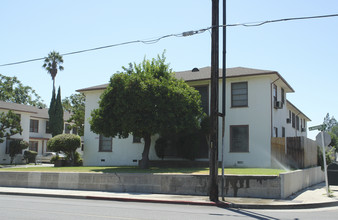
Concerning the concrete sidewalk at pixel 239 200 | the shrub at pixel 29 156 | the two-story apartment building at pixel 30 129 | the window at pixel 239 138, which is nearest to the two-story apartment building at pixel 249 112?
the window at pixel 239 138

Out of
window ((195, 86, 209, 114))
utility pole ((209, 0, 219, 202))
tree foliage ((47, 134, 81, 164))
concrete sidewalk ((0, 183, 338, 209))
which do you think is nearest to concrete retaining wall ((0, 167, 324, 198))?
concrete sidewalk ((0, 183, 338, 209))

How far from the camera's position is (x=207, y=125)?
2264cm

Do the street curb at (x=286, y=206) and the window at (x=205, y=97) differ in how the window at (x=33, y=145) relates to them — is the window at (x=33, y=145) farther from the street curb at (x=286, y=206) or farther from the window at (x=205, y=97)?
the street curb at (x=286, y=206)

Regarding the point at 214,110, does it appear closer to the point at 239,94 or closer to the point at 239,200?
the point at 239,200

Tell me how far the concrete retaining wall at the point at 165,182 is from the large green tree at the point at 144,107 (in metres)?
3.97

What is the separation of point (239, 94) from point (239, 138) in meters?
3.02

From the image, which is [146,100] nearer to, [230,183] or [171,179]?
[171,179]

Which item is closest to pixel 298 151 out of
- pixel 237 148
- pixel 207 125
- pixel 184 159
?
pixel 237 148

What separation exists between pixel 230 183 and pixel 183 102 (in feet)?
23.6

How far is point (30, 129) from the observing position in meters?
46.5

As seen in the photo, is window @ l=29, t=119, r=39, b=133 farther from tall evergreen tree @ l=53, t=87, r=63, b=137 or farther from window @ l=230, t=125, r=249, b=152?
window @ l=230, t=125, r=249, b=152

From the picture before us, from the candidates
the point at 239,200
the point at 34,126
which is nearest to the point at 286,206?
the point at 239,200

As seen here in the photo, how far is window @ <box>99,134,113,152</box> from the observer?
92.0ft

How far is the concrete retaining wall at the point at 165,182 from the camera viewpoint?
1405 centimetres
